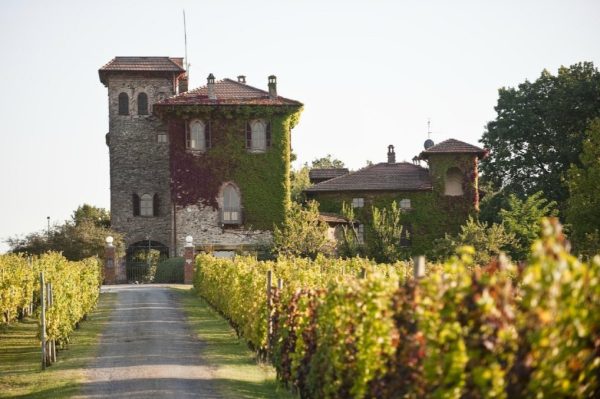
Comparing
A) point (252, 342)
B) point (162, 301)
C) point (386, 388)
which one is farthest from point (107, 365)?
point (162, 301)

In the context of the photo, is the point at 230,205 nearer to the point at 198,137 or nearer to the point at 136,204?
the point at 198,137

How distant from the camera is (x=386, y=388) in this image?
9852 mm

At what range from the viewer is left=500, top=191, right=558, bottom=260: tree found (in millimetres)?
46906

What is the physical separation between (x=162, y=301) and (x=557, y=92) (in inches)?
1093

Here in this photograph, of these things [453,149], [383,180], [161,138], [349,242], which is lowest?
[349,242]

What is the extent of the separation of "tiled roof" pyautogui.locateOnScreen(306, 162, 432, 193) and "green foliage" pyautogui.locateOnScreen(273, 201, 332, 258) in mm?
3424

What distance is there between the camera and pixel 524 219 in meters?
47.5

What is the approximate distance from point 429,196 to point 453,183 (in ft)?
5.17

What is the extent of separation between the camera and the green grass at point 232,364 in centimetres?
1509

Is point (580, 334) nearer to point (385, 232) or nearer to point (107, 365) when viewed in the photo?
point (107, 365)

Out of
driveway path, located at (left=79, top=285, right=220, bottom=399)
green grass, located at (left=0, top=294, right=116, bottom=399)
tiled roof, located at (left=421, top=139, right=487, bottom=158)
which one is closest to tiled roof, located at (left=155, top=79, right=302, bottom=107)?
tiled roof, located at (left=421, top=139, right=487, bottom=158)

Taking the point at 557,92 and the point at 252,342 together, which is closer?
the point at 252,342

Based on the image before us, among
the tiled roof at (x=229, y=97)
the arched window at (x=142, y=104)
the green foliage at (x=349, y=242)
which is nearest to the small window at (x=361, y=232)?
the green foliage at (x=349, y=242)

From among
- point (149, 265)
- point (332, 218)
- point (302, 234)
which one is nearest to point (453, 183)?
point (332, 218)
